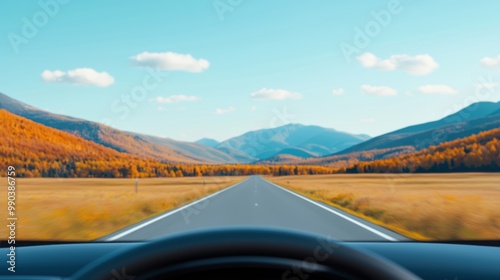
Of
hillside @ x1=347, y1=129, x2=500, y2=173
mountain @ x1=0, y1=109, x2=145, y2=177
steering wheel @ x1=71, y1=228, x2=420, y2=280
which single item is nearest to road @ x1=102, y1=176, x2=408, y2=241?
steering wheel @ x1=71, y1=228, x2=420, y2=280

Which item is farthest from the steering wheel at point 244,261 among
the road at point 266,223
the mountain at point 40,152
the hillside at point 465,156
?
the hillside at point 465,156

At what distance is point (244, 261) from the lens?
4.11ft

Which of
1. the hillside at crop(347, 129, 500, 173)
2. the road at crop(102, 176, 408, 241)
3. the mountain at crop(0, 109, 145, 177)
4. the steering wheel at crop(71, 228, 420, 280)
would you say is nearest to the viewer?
the steering wheel at crop(71, 228, 420, 280)

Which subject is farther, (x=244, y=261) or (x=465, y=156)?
(x=465, y=156)

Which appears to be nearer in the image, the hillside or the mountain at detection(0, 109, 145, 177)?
the mountain at detection(0, 109, 145, 177)

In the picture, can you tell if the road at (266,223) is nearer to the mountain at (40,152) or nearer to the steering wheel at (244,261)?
the steering wheel at (244,261)

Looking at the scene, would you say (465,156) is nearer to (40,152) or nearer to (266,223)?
(40,152)

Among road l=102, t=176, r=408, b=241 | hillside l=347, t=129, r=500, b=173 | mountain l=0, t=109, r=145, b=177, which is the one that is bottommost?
road l=102, t=176, r=408, b=241

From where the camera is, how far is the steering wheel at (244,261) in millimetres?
1235

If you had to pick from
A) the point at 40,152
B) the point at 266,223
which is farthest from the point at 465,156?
the point at 266,223

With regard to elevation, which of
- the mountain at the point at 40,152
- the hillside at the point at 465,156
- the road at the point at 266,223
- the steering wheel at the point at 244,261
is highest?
the mountain at the point at 40,152

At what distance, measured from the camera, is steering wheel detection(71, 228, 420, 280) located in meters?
1.24

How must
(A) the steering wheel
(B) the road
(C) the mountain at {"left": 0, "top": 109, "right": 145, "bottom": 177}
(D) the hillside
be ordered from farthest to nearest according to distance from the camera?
(D) the hillside
(C) the mountain at {"left": 0, "top": 109, "right": 145, "bottom": 177}
(B) the road
(A) the steering wheel

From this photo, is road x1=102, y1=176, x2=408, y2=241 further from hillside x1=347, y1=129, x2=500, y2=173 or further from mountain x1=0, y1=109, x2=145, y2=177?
hillside x1=347, y1=129, x2=500, y2=173
